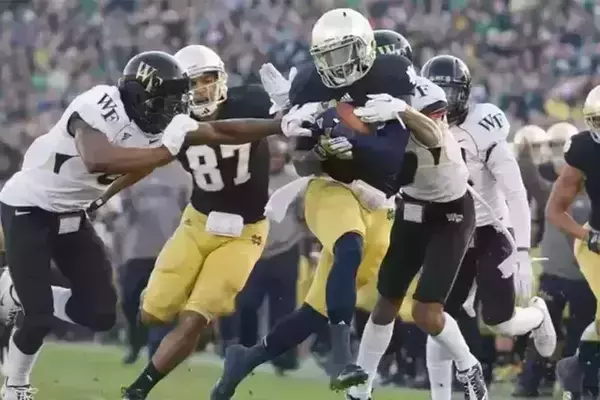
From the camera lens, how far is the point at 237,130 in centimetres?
557

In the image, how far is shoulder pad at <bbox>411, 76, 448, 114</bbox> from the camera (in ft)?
19.5

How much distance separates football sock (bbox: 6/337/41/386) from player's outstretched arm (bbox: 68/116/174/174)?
1.05 m

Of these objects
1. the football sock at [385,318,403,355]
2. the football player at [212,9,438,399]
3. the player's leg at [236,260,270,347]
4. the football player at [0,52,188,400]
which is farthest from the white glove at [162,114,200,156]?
the player's leg at [236,260,270,347]

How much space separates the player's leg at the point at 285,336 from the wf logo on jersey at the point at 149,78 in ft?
3.49

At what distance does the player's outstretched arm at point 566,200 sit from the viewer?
7.31 metres

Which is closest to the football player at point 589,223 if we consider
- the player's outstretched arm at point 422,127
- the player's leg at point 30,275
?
the player's outstretched arm at point 422,127

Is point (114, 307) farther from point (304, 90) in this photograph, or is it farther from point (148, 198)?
point (148, 198)

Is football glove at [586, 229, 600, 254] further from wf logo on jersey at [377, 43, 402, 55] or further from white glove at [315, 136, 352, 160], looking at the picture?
white glove at [315, 136, 352, 160]

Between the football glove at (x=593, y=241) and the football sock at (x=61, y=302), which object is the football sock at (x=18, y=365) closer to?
the football sock at (x=61, y=302)

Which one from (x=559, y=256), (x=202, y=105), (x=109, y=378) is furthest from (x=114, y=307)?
(x=559, y=256)

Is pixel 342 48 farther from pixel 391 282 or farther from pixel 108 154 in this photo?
pixel 391 282

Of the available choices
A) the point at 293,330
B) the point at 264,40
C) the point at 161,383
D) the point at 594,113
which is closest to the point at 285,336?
the point at 293,330

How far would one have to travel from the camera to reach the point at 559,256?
338 inches

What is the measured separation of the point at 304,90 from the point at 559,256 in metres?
3.22
